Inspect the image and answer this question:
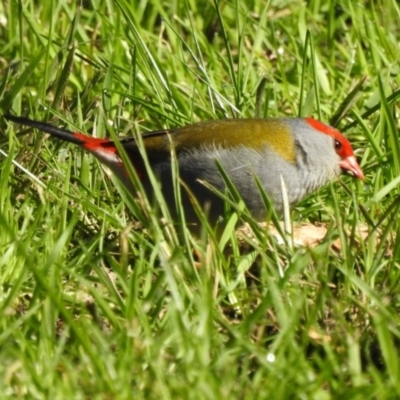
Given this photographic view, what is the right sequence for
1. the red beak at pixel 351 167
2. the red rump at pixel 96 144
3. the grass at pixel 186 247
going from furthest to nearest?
1. the red beak at pixel 351 167
2. the red rump at pixel 96 144
3. the grass at pixel 186 247

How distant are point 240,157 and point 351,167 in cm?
53

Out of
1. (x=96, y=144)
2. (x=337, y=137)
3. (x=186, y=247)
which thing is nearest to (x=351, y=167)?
(x=337, y=137)

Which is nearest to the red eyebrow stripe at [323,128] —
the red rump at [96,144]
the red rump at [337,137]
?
the red rump at [337,137]

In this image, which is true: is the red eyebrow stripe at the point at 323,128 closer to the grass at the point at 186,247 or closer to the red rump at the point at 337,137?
the red rump at the point at 337,137

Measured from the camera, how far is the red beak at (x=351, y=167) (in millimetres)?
4496

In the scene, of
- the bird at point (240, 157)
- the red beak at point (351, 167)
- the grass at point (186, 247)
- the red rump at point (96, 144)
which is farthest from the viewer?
the red beak at point (351, 167)

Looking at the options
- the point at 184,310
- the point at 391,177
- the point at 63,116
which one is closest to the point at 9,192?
the point at 63,116

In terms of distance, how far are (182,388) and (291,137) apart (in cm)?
181

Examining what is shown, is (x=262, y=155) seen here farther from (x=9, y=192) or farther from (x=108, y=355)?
(x=108, y=355)

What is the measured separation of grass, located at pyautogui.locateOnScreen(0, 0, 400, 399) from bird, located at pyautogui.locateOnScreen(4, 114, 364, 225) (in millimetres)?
143

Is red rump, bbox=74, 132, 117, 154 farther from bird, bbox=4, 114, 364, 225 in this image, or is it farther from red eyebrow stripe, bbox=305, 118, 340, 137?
red eyebrow stripe, bbox=305, 118, 340, 137

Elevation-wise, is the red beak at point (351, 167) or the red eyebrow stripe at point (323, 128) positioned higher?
the red eyebrow stripe at point (323, 128)

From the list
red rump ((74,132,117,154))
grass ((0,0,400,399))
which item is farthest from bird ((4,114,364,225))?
grass ((0,0,400,399))

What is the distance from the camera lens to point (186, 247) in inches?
138
